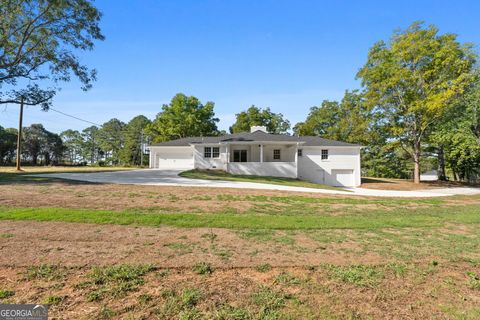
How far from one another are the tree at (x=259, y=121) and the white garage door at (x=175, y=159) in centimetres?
1650

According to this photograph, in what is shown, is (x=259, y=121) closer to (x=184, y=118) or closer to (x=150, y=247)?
(x=184, y=118)

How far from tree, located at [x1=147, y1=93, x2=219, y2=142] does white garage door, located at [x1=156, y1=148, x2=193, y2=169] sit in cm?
1048

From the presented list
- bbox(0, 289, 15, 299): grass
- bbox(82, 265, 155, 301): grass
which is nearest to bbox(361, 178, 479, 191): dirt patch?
bbox(82, 265, 155, 301): grass

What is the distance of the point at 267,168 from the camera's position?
24.6 meters

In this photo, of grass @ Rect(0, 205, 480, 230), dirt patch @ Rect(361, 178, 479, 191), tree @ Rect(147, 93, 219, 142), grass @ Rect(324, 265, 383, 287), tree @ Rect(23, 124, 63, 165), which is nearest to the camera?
grass @ Rect(324, 265, 383, 287)

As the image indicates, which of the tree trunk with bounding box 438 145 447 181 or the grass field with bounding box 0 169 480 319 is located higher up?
the tree trunk with bounding box 438 145 447 181

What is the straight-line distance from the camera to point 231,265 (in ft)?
13.5

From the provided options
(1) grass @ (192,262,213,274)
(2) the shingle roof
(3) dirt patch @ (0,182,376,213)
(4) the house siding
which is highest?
(2) the shingle roof

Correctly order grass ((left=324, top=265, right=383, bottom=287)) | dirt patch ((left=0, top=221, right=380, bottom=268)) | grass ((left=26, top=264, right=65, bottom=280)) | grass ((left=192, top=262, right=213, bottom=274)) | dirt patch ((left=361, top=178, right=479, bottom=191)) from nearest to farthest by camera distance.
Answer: grass ((left=26, top=264, right=65, bottom=280)), grass ((left=324, top=265, right=383, bottom=287)), grass ((left=192, top=262, right=213, bottom=274)), dirt patch ((left=0, top=221, right=380, bottom=268)), dirt patch ((left=361, top=178, right=479, bottom=191))

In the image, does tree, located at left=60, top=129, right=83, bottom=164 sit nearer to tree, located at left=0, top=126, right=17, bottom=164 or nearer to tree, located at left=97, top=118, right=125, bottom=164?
tree, located at left=97, top=118, right=125, bottom=164

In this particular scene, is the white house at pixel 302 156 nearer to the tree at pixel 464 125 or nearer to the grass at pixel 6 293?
the tree at pixel 464 125

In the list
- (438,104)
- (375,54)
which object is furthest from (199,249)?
(375,54)

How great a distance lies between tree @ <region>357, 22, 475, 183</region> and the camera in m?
23.3

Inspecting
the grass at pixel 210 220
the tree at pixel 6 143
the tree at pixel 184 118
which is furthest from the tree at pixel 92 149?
the grass at pixel 210 220
